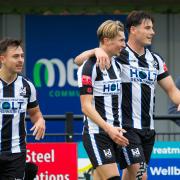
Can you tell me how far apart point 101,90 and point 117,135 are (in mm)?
569

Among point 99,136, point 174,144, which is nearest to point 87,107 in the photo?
point 99,136

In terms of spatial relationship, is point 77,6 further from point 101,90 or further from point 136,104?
point 101,90

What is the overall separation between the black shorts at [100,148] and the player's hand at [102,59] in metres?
0.69

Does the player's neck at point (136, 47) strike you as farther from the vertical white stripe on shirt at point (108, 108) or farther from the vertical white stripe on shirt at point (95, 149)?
the vertical white stripe on shirt at point (95, 149)

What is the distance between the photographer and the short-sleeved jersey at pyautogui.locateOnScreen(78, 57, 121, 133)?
763cm

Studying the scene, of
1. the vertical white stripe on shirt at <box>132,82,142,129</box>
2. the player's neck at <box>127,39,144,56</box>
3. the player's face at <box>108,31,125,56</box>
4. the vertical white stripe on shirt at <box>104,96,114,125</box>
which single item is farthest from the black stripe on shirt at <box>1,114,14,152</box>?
the player's neck at <box>127,39,144,56</box>

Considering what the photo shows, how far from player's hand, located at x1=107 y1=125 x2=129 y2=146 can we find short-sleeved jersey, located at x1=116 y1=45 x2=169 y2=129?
625mm

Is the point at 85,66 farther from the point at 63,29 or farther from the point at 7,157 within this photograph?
the point at 63,29

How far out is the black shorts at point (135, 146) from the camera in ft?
26.1

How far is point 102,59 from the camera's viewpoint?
24.9ft

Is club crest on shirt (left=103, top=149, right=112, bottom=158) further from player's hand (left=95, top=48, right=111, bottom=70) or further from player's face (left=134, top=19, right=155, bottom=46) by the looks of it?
player's face (left=134, top=19, right=155, bottom=46)

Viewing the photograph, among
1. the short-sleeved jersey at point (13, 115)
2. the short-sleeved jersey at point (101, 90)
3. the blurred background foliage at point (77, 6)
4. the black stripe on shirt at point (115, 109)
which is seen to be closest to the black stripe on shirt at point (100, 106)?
the short-sleeved jersey at point (101, 90)

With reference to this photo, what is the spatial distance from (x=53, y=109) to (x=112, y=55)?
8.16 metres

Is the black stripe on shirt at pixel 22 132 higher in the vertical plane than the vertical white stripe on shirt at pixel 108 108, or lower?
lower
